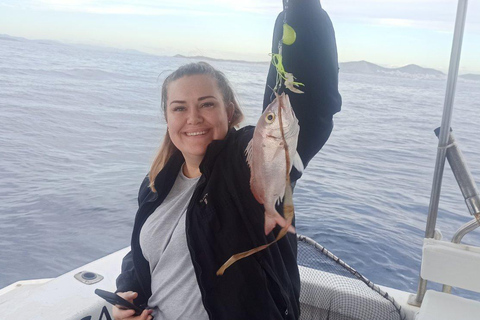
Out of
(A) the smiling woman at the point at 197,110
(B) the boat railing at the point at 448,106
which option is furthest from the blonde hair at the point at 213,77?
(B) the boat railing at the point at 448,106

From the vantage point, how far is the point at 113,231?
494 centimetres

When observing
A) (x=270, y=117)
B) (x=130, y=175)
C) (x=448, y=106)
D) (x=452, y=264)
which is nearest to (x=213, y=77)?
(x=270, y=117)

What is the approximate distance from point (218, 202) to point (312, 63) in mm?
482

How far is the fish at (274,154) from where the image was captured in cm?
74

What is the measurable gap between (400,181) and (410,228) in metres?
1.90

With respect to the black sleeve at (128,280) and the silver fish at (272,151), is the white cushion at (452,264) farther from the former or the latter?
the silver fish at (272,151)

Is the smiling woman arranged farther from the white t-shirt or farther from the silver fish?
the silver fish

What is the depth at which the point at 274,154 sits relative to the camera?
2.49 ft

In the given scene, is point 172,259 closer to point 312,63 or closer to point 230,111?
point 230,111

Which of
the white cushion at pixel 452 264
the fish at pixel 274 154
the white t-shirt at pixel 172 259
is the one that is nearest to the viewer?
the fish at pixel 274 154

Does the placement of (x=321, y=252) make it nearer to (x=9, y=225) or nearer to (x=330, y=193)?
(x=9, y=225)

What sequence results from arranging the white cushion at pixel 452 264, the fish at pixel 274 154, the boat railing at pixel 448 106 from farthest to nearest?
the white cushion at pixel 452 264
the boat railing at pixel 448 106
the fish at pixel 274 154

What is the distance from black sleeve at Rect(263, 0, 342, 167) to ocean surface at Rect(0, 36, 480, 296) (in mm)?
515

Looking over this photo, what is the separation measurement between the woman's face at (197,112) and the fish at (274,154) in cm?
62
